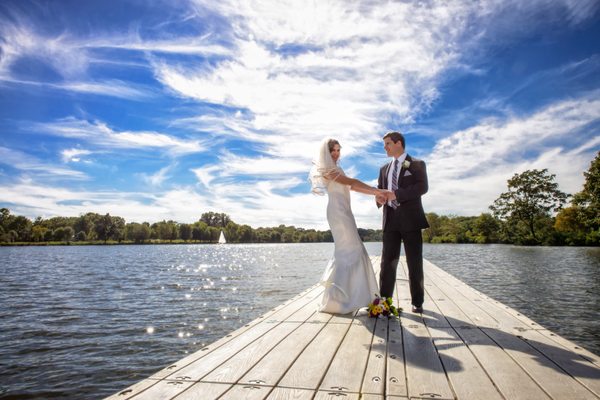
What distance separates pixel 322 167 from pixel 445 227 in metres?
88.0

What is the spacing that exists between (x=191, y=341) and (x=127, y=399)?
4.68 m

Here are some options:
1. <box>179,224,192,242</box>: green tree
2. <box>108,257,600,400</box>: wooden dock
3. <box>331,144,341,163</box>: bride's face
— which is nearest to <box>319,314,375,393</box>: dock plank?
<box>108,257,600,400</box>: wooden dock

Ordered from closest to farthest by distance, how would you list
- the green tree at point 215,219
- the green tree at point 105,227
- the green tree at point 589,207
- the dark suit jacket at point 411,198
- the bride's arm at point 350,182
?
the dark suit jacket at point 411,198 → the bride's arm at point 350,182 → the green tree at point 589,207 → the green tree at point 105,227 → the green tree at point 215,219

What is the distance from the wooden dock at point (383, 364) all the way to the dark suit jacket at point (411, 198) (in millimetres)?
1231

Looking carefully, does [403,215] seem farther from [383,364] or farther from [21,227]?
[21,227]

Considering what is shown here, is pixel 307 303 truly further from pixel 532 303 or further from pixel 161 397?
pixel 532 303

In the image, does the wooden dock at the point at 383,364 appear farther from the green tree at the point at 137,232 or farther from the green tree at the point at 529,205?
the green tree at the point at 137,232

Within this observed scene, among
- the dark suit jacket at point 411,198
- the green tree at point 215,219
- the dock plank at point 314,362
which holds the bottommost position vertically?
the dock plank at point 314,362

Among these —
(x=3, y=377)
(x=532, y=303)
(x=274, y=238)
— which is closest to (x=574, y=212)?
(x=532, y=303)

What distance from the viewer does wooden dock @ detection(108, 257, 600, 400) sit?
90.7 inches

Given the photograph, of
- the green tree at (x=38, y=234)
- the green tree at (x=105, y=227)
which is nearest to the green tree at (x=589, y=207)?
the green tree at (x=105, y=227)

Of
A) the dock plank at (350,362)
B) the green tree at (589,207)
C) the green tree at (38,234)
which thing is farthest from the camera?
the green tree at (38,234)

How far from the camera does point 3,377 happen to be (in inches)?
197

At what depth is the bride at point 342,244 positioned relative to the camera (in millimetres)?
4859
